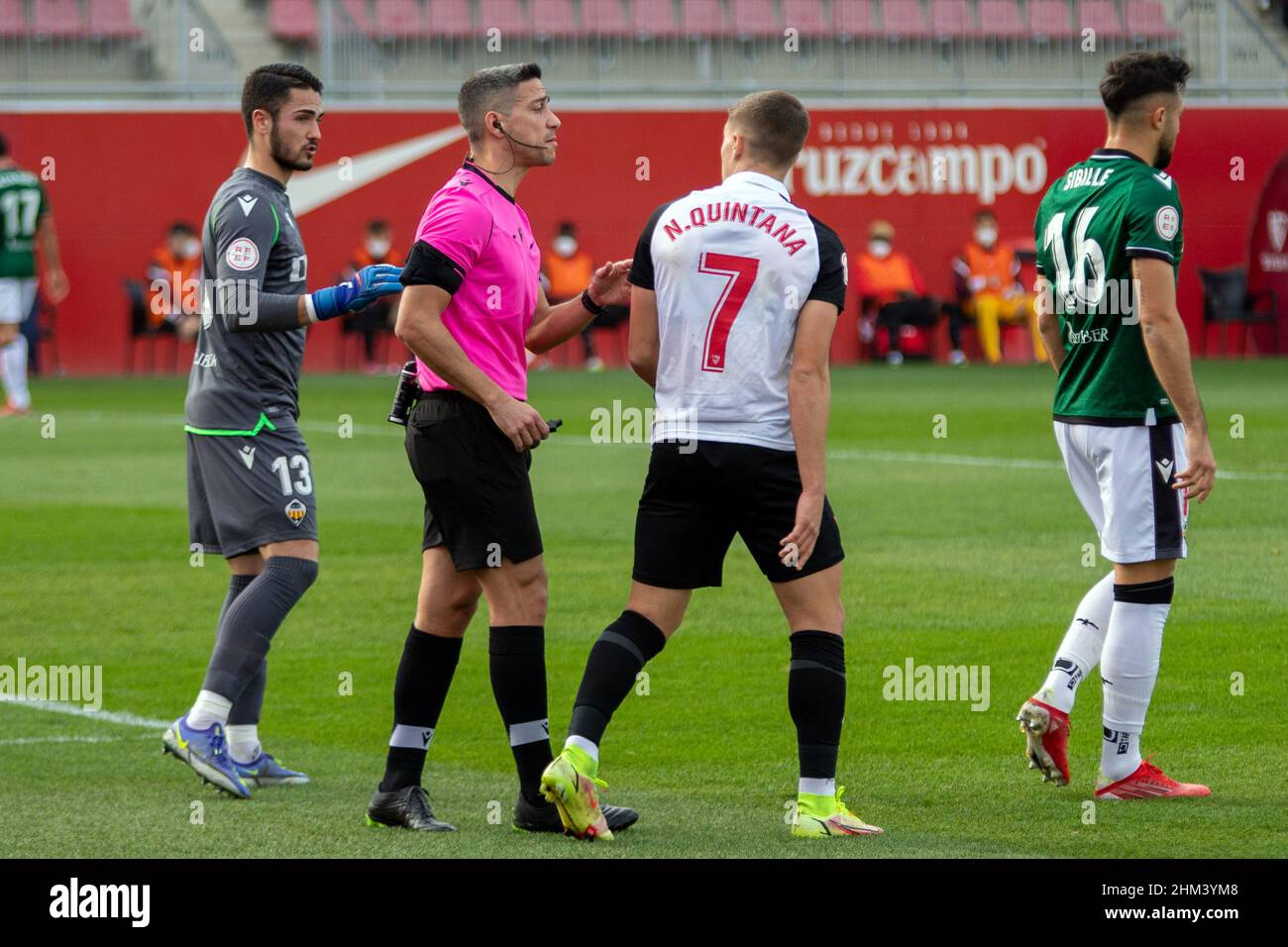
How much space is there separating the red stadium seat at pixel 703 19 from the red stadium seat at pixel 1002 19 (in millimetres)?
4042

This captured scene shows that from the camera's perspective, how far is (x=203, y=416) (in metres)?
6.43

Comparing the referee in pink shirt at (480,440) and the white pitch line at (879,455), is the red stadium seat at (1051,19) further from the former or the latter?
the referee in pink shirt at (480,440)

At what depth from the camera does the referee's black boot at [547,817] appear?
5570mm

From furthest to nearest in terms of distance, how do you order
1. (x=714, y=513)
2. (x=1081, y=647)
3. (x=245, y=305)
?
(x=1081, y=647) < (x=245, y=305) < (x=714, y=513)

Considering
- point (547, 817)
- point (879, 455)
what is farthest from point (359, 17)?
point (547, 817)

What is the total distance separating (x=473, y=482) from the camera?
5.55 metres

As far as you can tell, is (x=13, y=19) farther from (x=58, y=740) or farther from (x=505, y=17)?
(x=58, y=740)

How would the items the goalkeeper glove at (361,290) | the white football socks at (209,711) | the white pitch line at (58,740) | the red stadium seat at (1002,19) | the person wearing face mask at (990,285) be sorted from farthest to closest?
the red stadium seat at (1002,19), the person wearing face mask at (990,285), the white pitch line at (58,740), the white football socks at (209,711), the goalkeeper glove at (361,290)

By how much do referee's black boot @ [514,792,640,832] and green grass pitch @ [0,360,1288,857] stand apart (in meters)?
0.09

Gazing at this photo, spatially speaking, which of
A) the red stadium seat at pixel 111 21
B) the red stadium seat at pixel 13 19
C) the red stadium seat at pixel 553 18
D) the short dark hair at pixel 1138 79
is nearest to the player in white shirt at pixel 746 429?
the short dark hair at pixel 1138 79

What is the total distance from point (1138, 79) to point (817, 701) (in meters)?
2.13

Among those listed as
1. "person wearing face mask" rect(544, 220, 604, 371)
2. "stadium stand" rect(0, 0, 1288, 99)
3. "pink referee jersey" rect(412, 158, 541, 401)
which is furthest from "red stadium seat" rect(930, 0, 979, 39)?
"pink referee jersey" rect(412, 158, 541, 401)
